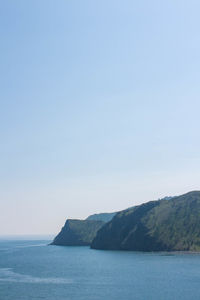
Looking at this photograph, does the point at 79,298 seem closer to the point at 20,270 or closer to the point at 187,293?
the point at 187,293

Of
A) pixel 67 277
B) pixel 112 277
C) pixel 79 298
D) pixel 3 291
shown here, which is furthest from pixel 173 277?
pixel 3 291

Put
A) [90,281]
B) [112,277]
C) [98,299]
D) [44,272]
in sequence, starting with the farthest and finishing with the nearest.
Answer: [44,272] < [112,277] < [90,281] < [98,299]

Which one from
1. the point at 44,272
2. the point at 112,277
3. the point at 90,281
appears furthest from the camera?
the point at 44,272

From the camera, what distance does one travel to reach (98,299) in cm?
10950

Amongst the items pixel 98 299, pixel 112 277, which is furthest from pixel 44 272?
pixel 98 299

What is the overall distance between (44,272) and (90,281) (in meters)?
37.8

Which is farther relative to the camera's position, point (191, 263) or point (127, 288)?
point (191, 263)

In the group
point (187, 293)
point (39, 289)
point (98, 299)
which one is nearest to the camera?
point (98, 299)

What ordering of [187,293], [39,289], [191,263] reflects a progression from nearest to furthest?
[187,293] → [39,289] → [191,263]

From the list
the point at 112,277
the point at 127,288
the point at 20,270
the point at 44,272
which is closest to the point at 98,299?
the point at 127,288

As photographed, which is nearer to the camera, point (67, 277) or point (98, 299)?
point (98, 299)

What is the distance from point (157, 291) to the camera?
123 m

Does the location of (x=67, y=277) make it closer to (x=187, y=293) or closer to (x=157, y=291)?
(x=157, y=291)

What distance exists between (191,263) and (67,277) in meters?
71.1
